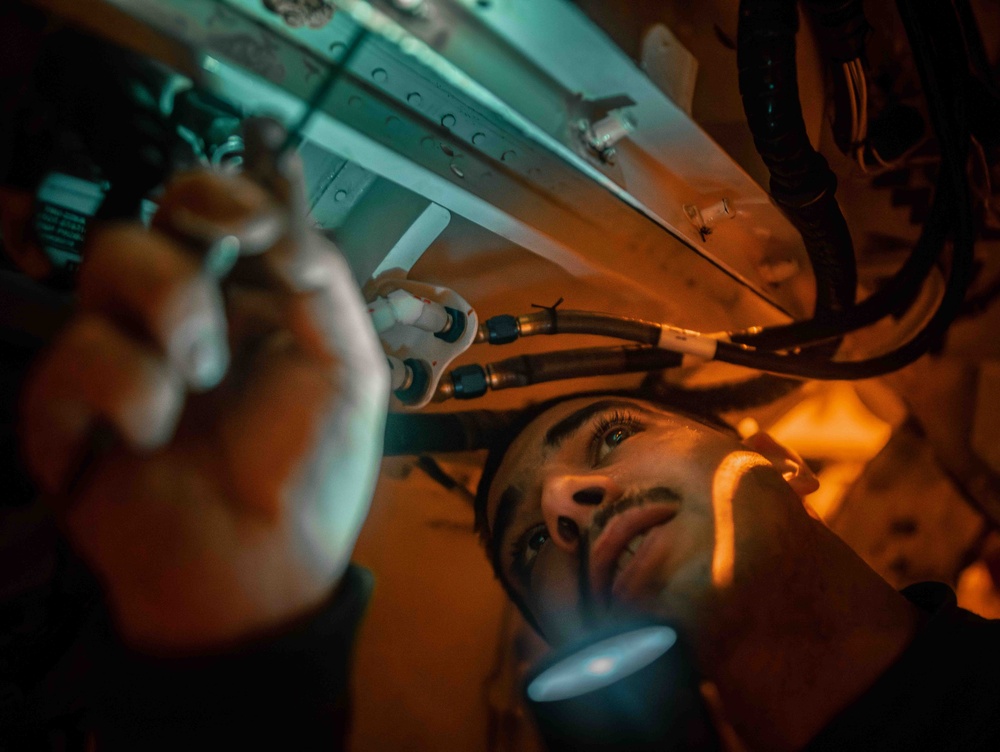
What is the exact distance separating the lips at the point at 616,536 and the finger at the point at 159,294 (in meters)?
0.62

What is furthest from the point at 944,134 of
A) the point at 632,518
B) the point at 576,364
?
the point at 632,518

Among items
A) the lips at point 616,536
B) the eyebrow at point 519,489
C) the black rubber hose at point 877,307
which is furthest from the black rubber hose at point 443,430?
the black rubber hose at point 877,307

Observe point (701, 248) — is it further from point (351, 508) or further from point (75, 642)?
point (75, 642)

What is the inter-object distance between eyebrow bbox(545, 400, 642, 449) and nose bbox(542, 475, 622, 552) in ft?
0.41

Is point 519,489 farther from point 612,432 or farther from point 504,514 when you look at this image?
point 612,432

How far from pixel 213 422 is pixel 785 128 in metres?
0.87

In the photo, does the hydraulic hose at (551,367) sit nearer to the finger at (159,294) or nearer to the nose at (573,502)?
the nose at (573,502)

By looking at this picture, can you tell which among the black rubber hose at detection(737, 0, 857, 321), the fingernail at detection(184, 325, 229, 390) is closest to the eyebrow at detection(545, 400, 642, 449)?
the black rubber hose at detection(737, 0, 857, 321)

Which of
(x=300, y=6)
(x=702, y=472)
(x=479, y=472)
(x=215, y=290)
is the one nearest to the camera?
(x=215, y=290)

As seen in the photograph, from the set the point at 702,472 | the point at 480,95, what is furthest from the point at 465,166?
the point at 702,472

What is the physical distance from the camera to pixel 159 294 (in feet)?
1.09

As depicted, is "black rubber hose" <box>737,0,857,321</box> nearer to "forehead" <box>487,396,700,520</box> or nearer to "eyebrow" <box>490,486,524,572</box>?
"forehead" <box>487,396,700,520</box>

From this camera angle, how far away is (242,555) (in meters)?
0.40

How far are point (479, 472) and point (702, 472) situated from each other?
1.55 feet
